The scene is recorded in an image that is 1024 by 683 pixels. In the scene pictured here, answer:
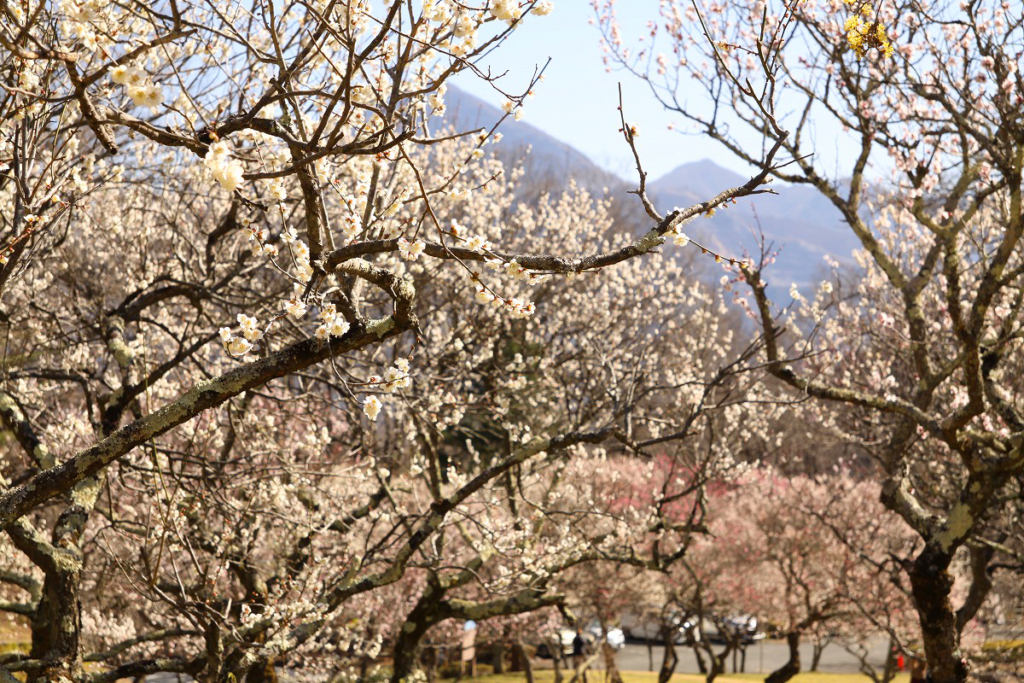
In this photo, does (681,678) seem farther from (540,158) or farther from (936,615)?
(540,158)

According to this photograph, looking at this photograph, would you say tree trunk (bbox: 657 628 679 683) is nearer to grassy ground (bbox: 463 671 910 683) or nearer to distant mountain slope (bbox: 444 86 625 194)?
grassy ground (bbox: 463 671 910 683)

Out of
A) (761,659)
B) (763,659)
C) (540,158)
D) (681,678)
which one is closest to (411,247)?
(681,678)

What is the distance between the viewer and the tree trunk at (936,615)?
6.39 meters

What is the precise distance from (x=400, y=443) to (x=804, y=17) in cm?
584

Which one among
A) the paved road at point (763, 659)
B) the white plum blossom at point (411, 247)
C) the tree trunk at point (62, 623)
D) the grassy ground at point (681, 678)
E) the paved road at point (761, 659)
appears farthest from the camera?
the paved road at point (763, 659)

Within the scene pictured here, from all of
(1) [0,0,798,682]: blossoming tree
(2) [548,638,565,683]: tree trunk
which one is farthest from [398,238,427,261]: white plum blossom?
(2) [548,638,565,683]: tree trunk

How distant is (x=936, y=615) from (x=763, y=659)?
18534 mm

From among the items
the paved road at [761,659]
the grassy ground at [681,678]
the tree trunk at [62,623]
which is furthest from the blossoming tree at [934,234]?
the paved road at [761,659]

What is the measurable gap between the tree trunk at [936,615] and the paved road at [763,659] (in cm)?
1412

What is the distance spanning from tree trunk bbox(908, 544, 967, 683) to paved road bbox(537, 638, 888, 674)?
46.3 ft

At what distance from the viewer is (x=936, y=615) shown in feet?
21.3

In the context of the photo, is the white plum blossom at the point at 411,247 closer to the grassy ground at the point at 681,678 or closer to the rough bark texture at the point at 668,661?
the rough bark texture at the point at 668,661

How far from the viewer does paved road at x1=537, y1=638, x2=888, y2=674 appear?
2133 centimetres

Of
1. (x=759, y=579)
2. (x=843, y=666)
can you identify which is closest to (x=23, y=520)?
(x=759, y=579)
